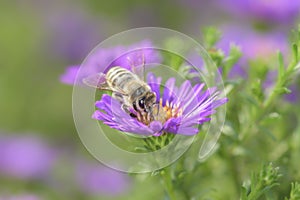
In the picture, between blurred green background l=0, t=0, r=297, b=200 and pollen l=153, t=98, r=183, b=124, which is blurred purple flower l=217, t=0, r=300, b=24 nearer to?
blurred green background l=0, t=0, r=297, b=200

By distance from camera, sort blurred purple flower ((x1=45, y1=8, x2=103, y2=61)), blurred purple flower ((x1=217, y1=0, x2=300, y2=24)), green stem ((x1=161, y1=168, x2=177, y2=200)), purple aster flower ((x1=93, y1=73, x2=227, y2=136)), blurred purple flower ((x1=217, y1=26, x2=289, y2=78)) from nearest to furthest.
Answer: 1. purple aster flower ((x1=93, y1=73, x2=227, y2=136))
2. green stem ((x1=161, y1=168, x2=177, y2=200))
3. blurred purple flower ((x1=217, y1=26, x2=289, y2=78))
4. blurred purple flower ((x1=217, y1=0, x2=300, y2=24))
5. blurred purple flower ((x1=45, y1=8, x2=103, y2=61))

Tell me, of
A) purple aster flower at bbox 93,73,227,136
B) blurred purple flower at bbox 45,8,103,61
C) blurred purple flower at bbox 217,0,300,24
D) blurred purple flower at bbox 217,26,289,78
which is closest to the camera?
purple aster flower at bbox 93,73,227,136

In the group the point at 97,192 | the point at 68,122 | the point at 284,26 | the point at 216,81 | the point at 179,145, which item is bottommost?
the point at 179,145

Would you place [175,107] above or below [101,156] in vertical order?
below

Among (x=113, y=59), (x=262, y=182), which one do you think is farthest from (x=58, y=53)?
(x=262, y=182)

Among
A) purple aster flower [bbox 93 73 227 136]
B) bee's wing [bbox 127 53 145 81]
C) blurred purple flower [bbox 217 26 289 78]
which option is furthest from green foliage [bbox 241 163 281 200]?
blurred purple flower [bbox 217 26 289 78]

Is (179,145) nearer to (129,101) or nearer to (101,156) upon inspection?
(129,101)

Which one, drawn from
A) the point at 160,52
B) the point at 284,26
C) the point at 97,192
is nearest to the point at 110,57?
the point at 160,52
